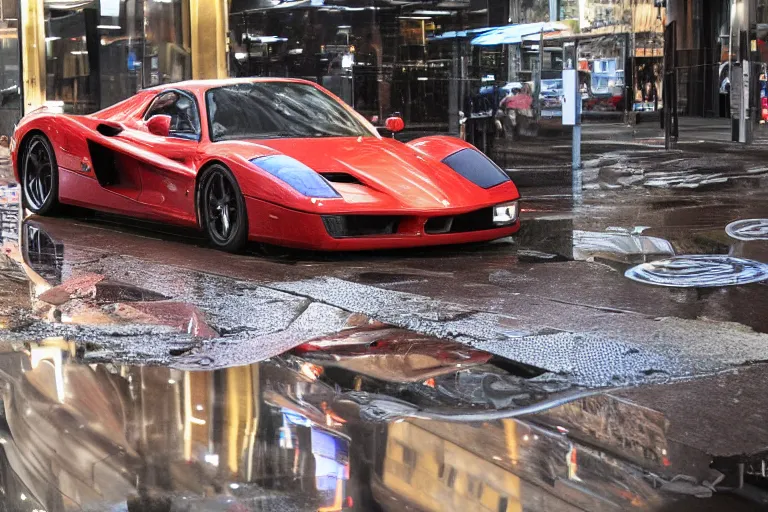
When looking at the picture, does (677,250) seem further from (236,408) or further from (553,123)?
(553,123)

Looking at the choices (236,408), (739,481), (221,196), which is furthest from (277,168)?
(739,481)

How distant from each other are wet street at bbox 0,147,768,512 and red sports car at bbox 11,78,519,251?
8.7 inches

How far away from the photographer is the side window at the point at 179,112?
823 centimetres

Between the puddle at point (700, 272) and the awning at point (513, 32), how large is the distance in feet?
29.0

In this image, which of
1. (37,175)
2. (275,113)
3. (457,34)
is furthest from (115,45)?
(275,113)

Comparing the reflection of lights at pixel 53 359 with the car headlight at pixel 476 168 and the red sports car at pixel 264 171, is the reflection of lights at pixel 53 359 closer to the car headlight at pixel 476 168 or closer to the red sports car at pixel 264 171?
the red sports car at pixel 264 171

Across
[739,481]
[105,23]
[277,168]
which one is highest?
[105,23]

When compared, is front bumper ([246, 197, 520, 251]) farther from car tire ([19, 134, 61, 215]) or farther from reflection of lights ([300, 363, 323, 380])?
reflection of lights ([300, 363, 323, 380])

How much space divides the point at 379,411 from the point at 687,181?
10016 millimetres

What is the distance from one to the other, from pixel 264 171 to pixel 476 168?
1486 mm

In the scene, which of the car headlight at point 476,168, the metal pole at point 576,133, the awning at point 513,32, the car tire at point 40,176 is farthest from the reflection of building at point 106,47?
the car headlight at point 476,168

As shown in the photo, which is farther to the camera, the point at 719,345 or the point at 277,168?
the point at 277,168

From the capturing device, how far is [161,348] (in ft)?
15.4

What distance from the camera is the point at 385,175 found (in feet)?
24.5
